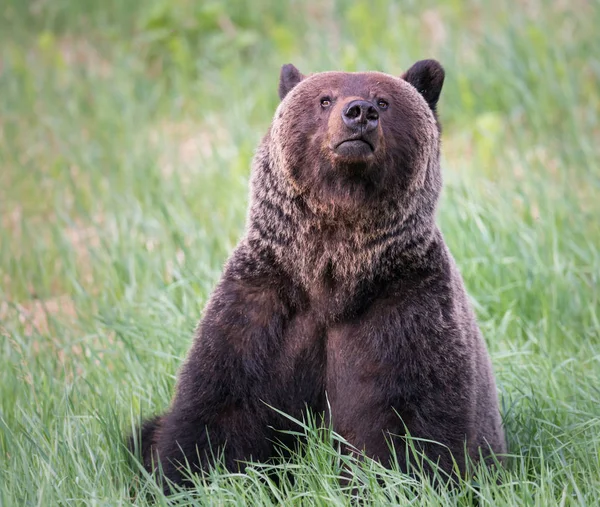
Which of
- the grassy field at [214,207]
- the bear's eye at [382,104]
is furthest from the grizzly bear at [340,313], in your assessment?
the grassy field at [214,207]

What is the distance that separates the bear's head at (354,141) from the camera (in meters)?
3.62

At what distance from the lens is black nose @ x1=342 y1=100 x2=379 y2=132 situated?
355cm

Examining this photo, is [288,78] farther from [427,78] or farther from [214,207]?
[214,207]

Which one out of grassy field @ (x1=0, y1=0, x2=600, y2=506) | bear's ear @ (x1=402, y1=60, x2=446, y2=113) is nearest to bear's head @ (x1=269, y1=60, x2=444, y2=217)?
bear's ear @ (x1=402, y1=60, x2=446, y2=113)

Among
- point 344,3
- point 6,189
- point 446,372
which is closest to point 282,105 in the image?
point 446,372

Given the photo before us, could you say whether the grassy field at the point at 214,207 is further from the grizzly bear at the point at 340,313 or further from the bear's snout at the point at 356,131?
the bear's snout at the point at 356,131

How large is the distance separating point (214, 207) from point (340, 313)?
353cm

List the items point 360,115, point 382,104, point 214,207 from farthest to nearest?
point 214,207 → point 382,104 → point 360,115

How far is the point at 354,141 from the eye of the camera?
3611 mm

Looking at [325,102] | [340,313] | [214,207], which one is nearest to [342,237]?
[340,313]

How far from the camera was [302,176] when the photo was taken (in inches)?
150

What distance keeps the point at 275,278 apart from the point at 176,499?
0.95 m

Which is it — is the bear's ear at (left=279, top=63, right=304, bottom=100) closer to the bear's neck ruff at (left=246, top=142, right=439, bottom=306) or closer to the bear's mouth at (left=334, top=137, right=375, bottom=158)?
the bear's neck ruff at (left=246, top=142, right=439, bottom=306)

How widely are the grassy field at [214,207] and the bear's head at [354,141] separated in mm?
974
